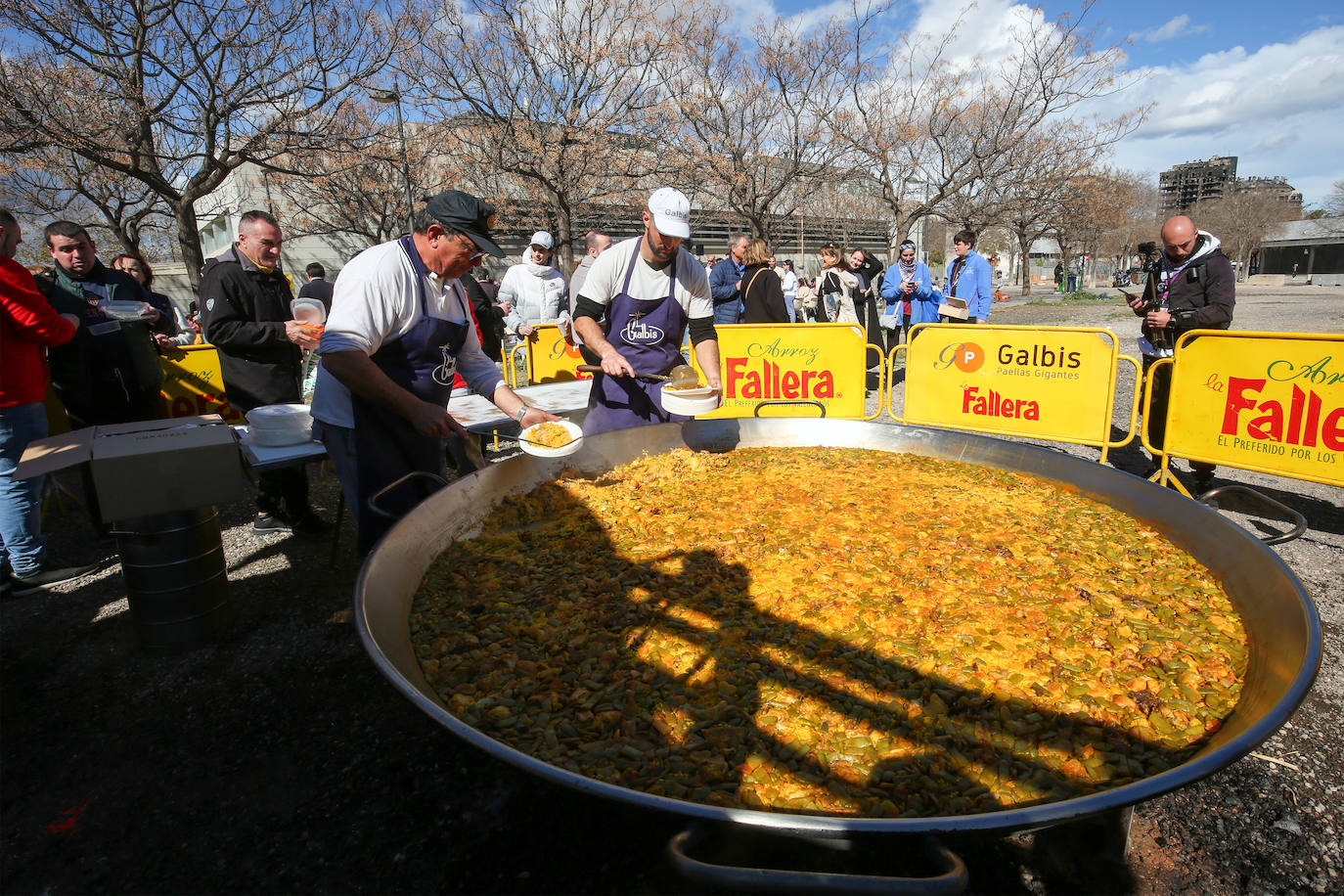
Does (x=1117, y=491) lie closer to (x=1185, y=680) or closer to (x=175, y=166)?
(x=1185, y=680)

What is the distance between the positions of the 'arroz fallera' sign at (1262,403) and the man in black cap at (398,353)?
4890 mm

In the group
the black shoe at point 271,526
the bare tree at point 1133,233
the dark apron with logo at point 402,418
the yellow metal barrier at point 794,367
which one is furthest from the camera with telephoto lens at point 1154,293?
the bare tree at point 1133,233

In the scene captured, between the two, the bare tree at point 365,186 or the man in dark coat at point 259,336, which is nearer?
the man in dark coat at point 259,336

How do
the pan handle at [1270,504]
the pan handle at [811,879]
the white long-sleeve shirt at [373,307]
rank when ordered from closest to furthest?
the pan handle at [811,879] → the pan handle at [1270,504] → the white long-sleeve shirt at [373,307]

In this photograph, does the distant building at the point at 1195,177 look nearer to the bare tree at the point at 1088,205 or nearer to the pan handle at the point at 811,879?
the bare tree at the point at 1088,205

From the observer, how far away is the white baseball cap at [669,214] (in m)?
3.63

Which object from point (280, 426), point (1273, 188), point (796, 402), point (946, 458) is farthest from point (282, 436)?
point (1273, 188)

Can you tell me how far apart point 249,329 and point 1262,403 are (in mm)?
7107

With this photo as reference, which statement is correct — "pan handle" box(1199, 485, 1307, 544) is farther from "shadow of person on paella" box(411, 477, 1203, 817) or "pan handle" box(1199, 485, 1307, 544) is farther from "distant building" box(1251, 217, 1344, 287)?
"distant building" box(1251, 217, 1344, 287)

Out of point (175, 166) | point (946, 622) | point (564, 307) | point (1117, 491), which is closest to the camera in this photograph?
point (946, 622)

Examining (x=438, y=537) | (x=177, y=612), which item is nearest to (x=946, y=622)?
(x=438, y=537)

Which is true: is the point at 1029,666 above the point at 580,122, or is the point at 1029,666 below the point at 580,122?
below

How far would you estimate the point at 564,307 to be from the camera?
9.12m

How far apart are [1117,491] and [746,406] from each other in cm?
442
